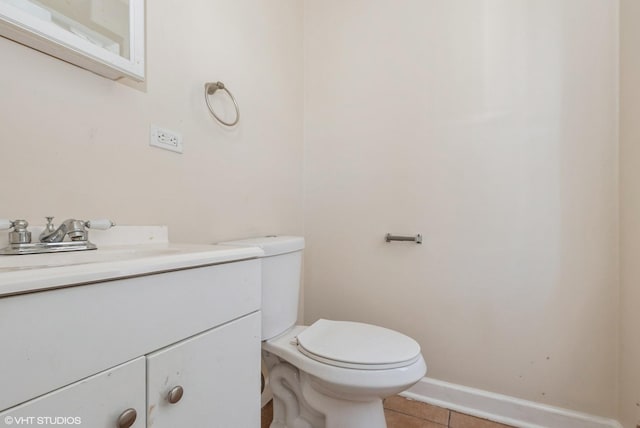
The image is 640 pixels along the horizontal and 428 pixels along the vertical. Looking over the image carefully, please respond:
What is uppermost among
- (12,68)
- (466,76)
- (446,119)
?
(466,76)

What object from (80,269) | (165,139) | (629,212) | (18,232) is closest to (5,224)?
(18,232)

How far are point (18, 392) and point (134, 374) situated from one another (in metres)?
0.14

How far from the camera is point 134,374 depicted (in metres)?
0.47

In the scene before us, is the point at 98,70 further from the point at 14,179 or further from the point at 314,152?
the point at 314,152

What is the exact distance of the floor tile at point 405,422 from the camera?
1238 millimetres

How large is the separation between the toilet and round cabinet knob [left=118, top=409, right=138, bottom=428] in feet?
1.77

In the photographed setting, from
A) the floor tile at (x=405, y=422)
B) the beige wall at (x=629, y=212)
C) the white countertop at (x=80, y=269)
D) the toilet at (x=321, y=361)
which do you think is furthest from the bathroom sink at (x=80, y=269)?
the beige wall at (x=629, y=212)

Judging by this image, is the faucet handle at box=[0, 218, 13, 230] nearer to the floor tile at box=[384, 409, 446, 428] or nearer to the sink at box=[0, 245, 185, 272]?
the sink at box=[0, 245, 185, 272]

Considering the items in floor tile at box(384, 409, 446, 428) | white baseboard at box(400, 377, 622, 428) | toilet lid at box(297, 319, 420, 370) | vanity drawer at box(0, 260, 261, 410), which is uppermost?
vanity drawer at box(0, 260, 261, 410)

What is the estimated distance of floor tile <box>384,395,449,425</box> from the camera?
129 cm

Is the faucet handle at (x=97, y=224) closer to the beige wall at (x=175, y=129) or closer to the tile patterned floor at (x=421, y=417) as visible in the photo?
the beige wall at (x=175, y=129)

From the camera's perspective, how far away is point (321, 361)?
3.13 ft

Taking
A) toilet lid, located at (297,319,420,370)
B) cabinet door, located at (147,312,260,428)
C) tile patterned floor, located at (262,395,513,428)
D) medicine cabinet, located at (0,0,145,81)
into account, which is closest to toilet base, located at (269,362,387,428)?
toilet lid, located at (297,319,420,370)

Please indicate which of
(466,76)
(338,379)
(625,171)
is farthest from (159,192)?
(625,171)
